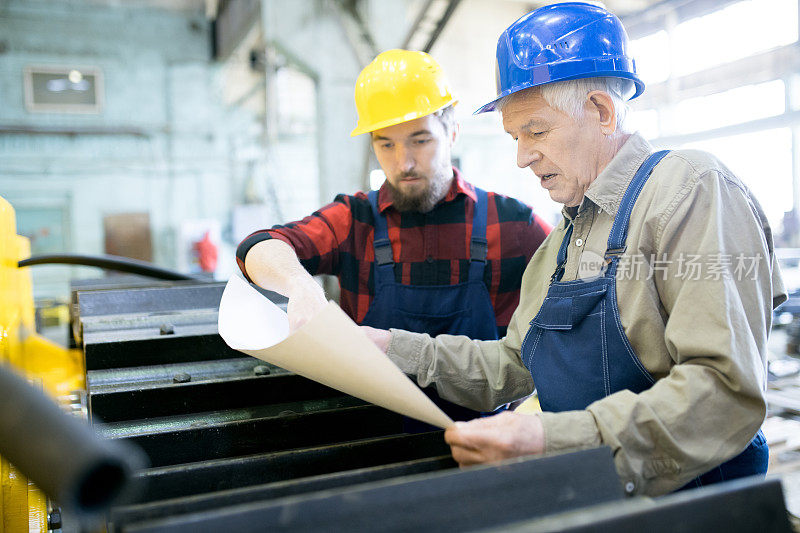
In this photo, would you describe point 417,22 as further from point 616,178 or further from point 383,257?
point 616,178

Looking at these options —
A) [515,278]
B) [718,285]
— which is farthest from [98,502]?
[515,278]

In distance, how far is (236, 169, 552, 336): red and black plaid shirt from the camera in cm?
197

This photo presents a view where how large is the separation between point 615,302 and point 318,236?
1054 millimetres

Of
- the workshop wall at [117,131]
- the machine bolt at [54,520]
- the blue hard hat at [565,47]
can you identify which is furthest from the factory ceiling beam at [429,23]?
the workshop wall at [117,131]

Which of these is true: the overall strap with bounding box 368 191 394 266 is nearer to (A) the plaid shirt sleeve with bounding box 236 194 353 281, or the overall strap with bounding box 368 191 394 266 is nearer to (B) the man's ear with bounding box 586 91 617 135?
(A) the plaid shirt sleeve with bounding box 236 194 353 281

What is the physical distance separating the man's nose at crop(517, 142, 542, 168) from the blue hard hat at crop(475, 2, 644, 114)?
0.42 ft

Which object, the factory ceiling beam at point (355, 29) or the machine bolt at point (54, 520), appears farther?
the factory ceiling beam at point (355, 29)

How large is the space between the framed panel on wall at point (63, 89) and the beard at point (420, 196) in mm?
10221

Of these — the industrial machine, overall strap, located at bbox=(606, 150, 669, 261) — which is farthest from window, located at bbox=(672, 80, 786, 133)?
the industrial machine

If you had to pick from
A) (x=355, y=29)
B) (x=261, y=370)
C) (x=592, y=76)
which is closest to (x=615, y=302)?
(x=592, y=76)

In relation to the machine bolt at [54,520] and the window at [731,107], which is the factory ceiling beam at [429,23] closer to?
the machine bolt at [54,520]

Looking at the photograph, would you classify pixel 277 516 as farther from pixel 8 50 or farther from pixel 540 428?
pixel 8 50

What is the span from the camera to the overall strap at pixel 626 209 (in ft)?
3.82

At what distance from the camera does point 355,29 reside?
19.0 ft
